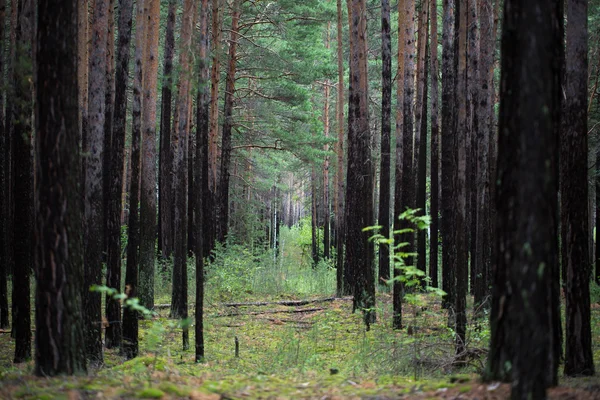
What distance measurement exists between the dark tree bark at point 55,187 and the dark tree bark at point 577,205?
18.8 ft

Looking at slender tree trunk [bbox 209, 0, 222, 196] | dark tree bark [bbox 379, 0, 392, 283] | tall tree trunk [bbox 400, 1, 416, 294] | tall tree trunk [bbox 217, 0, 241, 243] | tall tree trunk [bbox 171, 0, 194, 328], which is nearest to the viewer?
tall tree trunk [bbox 171, 0, 194, 328]

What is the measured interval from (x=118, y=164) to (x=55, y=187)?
14.3ft

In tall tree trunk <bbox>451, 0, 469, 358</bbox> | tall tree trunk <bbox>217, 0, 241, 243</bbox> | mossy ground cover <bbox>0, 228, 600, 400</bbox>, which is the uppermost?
tall tree trunk <bbox>217, 0, 241, 243</bbox>

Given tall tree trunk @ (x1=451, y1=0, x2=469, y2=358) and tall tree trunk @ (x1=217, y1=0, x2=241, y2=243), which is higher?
tall tree trunk @ (x1=217, y1=0, x2=241, y2=243)

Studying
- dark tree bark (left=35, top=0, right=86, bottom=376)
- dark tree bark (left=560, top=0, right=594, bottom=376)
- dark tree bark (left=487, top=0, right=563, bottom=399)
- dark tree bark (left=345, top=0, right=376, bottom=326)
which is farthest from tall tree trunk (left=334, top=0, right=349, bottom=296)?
dark tree bark (left=487, top=0, right=563, bottom=399)

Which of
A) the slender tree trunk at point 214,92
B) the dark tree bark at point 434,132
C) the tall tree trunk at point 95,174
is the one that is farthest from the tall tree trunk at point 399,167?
the slender tree trunk at point 214,92

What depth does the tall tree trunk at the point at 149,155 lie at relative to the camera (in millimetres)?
11148

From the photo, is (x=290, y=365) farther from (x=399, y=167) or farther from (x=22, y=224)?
(x=399, y=167)

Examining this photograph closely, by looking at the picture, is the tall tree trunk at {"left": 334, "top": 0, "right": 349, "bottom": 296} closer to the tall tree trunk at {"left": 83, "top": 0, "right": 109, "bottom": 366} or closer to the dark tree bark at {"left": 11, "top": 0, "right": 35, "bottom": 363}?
the tall tree trunk at {"left": 83, "top": 0, "right": 109, "bottom": 366}

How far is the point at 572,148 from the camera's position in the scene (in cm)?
707

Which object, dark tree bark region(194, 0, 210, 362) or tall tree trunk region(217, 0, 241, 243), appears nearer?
dark tree bark region(194, 0, 210, 362)

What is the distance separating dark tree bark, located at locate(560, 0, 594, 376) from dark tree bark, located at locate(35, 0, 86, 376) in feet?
18.8

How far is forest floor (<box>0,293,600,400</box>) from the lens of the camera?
5109 mm

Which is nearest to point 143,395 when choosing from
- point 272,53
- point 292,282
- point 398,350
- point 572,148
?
point 398,350
